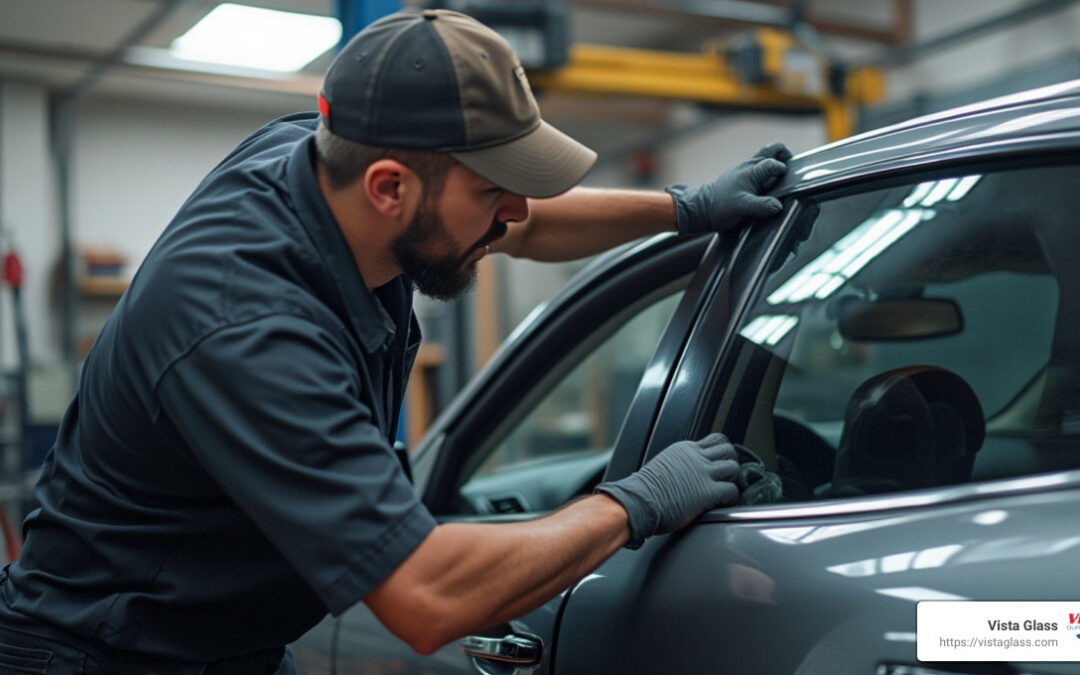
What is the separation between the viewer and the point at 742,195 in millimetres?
1394

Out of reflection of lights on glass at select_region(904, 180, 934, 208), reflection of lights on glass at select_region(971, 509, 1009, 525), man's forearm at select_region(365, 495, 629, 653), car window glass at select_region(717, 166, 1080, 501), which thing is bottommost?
man's forearm at select_region(365, 495, 629, 653)

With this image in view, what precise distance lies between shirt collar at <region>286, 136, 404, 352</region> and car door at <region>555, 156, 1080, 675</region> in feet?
1.31

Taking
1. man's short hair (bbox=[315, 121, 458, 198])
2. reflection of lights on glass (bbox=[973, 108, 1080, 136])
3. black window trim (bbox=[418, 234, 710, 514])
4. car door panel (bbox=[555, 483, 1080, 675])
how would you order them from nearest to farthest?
car door panel (bbox=[555, 483, 1080, 675]) → reflection of lights on glass (bbox=[973, 108, 1080, 136]) → man's short hair (bbox=[315, 121, 458, 198]) → black window trim (bbox=[418, 234, 710, 514])

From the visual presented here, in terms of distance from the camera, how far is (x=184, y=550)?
1.28 meters

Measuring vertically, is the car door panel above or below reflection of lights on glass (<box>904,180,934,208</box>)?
below

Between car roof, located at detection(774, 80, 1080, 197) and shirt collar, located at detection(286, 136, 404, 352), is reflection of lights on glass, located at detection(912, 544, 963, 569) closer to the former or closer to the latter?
car roof, located at detection(774, 80, 1080, 197)

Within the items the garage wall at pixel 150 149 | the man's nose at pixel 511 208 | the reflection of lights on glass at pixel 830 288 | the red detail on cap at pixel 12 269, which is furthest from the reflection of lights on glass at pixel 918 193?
the garage wall at pixel 150 149

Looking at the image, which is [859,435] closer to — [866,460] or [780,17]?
[866,460]

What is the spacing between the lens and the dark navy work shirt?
1.11 meters

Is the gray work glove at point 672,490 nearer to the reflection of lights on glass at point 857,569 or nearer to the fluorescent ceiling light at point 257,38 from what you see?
the reflection of lights on glass at point 857,569

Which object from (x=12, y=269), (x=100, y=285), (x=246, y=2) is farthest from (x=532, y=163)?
(x=100, y=285)

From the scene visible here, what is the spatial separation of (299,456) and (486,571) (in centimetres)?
25

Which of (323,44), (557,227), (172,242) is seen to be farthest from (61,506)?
(323,44)

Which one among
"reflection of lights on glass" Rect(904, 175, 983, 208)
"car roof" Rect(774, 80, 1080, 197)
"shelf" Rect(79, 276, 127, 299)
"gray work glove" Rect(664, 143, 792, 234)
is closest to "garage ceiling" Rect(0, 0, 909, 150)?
"shelf" Rect(79, 276, 127, 299)
